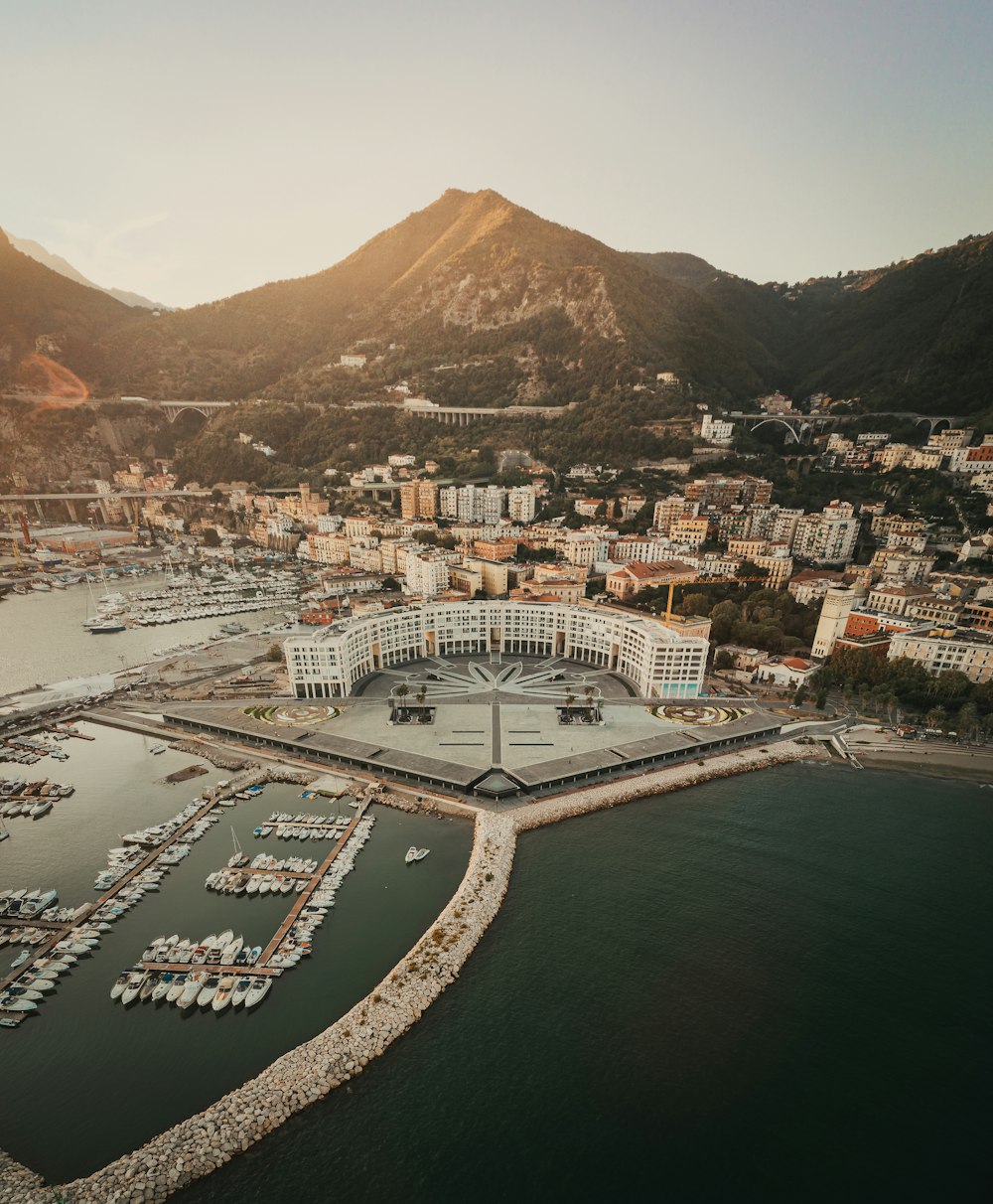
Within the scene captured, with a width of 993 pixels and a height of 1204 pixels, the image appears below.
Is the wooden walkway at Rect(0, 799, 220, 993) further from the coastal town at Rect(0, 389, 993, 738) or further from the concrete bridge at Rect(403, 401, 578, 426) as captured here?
the concrete bridge at Rect(403, 401, 578, 426)

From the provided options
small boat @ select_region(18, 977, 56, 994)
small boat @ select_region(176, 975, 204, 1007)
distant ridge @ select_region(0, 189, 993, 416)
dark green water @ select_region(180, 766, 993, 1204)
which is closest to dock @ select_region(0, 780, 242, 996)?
small boat @ select_region(18, 977, 56, 994)

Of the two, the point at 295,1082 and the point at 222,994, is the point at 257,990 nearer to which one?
the point at 222,994

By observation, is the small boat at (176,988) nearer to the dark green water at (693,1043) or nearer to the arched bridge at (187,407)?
the dark green water at (693,1043)

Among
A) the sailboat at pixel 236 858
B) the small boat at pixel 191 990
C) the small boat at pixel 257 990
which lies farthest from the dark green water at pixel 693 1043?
the sailboat at pixel 236 858

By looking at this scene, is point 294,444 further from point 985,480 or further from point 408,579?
point 985,480

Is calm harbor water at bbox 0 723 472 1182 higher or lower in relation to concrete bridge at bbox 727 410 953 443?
lower

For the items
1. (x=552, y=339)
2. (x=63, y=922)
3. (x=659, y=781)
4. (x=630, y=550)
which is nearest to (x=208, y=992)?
(x=63, y=922)
